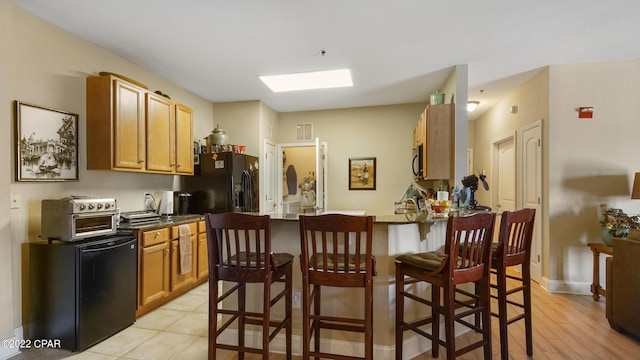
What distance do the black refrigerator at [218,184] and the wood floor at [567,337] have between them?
2.16 meters

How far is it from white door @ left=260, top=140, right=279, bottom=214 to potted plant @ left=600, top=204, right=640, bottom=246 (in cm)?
448

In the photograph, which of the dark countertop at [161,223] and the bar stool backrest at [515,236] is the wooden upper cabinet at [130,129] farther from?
the bar stool backrest at [515,236]

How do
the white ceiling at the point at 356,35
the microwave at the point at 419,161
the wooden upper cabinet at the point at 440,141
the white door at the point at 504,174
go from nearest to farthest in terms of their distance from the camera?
the white ceiling at the point at 356,35
the wooden upper cabinet at the point at 440,141
the microwave at the point at 419,161
the white door at the point at 504,174

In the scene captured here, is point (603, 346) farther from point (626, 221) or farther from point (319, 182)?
point (319, 182)

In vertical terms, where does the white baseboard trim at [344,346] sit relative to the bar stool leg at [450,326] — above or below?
below

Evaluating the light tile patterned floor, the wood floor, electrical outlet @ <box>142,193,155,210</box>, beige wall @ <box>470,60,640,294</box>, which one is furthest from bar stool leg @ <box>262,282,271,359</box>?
beige wall @ <box>470,60,640,294</box>

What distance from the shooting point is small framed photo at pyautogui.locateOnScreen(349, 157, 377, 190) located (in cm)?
531

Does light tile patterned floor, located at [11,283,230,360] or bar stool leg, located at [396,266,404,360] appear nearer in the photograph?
bar stool leg, located at [396,266,404,360]

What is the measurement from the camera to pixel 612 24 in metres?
2.55

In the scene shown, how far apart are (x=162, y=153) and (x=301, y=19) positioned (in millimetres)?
2224

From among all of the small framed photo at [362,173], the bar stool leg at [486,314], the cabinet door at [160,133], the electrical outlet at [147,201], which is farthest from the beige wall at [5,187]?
the small framed photo at [362,173]

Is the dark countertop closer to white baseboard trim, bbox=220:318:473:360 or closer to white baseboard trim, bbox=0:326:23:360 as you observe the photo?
white baseboard trim, bbox=0:326:23:360

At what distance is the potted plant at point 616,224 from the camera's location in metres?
2.95

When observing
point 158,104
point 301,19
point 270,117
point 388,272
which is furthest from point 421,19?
point 270,117
